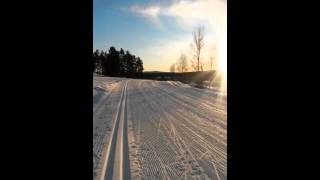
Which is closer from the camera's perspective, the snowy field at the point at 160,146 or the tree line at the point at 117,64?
the snowy field at the point at 160,146

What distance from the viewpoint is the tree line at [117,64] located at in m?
68.2

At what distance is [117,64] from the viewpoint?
6969 cm

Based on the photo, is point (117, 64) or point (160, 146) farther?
point (117, 64)

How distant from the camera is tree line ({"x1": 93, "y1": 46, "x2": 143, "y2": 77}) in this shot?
68250 mm
